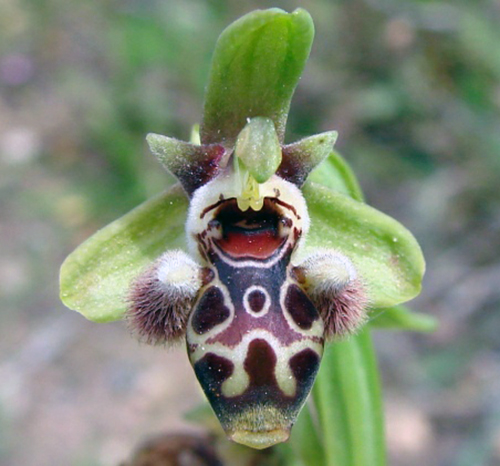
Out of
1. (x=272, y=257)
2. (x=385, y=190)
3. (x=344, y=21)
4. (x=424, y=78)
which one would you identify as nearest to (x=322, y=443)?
(x=272, y=257)

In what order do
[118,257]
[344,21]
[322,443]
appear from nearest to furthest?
[118,257] → [322,443] → [344,21]

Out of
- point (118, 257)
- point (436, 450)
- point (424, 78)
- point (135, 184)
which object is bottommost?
point (436, 450)

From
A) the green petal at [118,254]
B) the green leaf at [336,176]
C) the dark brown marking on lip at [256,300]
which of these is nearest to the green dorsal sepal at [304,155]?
the green leaf at [336,176]

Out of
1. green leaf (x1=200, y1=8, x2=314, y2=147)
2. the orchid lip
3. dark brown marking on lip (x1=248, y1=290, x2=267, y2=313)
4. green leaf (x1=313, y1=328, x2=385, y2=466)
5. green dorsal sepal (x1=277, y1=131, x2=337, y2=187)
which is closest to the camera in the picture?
the orchid lip

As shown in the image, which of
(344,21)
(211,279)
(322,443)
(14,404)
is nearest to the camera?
(211,279)

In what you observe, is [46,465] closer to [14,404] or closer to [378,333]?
[14,404]

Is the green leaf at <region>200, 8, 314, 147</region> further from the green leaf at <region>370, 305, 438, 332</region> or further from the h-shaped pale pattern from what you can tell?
the green leaf at <region>370, 305, 438, 332</region>

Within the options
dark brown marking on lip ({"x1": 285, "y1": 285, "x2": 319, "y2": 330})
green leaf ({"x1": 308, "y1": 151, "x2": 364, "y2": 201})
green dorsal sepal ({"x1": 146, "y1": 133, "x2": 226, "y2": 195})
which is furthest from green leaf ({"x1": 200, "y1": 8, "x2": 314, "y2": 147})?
dark brown marking on lip ({"x1": 285, "y1": 285, "x2": 319, "y2": 330})
